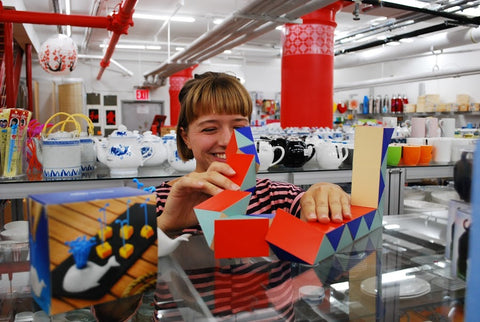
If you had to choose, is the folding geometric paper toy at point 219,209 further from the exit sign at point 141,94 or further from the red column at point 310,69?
the exit sign at point 141,94

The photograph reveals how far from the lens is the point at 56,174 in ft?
7.09

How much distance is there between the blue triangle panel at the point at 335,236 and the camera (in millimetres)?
752

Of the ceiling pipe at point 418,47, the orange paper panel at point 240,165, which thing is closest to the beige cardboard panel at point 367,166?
the orange paper panel at point 240,165

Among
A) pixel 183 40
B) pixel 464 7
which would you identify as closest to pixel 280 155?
pixel 464 7

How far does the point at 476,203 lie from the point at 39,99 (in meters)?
12.9

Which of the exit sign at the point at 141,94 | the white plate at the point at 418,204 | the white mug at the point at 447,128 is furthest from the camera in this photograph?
the exit sign at the point at 141,94

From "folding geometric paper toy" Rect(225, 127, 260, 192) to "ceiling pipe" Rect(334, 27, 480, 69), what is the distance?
23.2ft

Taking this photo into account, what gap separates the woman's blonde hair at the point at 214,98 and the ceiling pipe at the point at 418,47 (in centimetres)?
662

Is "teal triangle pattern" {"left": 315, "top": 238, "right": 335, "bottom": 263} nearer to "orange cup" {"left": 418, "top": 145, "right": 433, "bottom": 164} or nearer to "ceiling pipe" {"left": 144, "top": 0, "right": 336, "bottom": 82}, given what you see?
"orange cup" {"left": 418, "top": 145, "right": 433, "bottom": 164}

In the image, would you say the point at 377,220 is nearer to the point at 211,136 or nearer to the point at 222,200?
the point at 222,200

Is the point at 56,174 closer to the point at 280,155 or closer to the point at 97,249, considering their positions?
the point at 280,155

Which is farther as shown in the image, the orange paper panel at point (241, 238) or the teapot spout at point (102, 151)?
the teapot spout at point (102, 151)

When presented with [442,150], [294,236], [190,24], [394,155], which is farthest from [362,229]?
[190,24]

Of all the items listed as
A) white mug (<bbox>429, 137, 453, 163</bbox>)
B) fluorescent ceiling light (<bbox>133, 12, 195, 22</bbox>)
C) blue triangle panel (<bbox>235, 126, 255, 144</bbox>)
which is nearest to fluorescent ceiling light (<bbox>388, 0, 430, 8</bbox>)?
white mug (<bbox>429, 137, 453, 163</bbox>)
